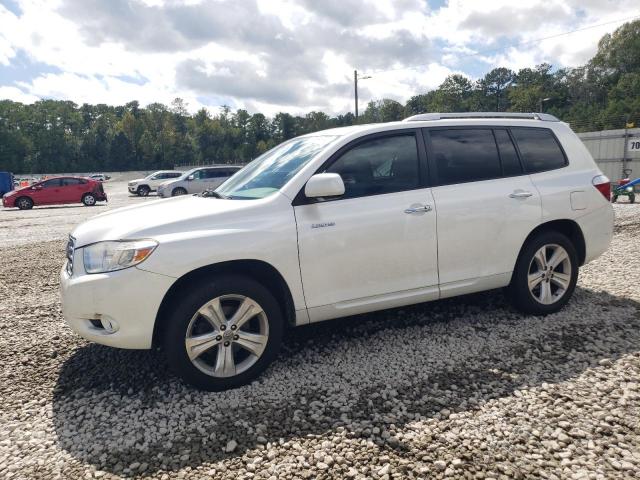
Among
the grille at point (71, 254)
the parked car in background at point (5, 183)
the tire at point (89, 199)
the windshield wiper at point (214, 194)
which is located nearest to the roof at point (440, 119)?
the windshield wiper at point (214, 194)

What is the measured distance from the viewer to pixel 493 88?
388ft

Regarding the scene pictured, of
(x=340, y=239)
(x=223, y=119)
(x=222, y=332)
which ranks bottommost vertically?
(x=222, y=332)

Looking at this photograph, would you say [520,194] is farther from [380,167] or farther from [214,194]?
[214,194]

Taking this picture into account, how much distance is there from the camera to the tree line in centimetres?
8431

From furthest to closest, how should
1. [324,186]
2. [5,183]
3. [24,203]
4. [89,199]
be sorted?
1. [5,183]
2. [89,199]
3. [24,203]
4. [324,186]

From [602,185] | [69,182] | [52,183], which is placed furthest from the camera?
[69,182]

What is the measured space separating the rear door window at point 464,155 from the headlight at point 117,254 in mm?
2398

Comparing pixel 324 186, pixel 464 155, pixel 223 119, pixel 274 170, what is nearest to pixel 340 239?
pixel 324 186

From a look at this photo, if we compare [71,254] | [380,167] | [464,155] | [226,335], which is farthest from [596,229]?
[71,254]

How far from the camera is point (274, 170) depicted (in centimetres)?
376

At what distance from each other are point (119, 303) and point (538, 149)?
154 inches

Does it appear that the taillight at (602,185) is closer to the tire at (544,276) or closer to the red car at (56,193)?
the tire at (544,276)

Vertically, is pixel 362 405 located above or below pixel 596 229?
below

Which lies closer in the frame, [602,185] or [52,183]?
[602,185]
